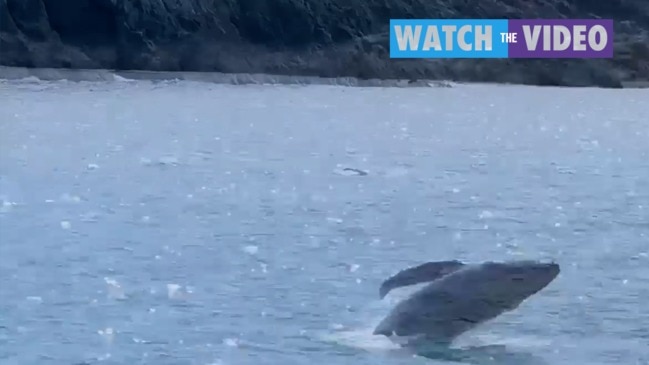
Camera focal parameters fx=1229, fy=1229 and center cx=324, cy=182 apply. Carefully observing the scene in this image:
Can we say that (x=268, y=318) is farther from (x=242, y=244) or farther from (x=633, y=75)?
(x=633, y=75)

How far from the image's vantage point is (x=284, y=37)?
7.11 metres

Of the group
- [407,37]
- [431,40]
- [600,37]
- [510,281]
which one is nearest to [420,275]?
[510,281]

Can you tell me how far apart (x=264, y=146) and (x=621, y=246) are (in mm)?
2201

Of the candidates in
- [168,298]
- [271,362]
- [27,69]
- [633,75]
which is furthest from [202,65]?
[271,362]

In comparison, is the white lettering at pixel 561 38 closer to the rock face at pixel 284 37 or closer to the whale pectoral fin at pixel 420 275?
the rock face at pixel 284 37

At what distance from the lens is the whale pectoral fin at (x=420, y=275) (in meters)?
2.77

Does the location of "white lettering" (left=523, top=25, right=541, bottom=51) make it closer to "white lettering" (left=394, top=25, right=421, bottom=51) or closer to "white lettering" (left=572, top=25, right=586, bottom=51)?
"white lettering" (left=572, top=25, right=586, bottom=51)

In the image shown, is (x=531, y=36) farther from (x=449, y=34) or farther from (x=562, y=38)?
(x=449, y=34)

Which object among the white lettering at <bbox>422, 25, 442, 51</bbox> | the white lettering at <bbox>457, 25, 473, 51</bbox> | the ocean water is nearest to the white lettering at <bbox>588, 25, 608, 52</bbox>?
the ocean water

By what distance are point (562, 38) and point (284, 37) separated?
1595 mm

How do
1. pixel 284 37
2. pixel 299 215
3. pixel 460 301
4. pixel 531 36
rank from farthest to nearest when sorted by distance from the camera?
pixel 284 37
pixel 531 36
pixel 299 215
pixel 460 301

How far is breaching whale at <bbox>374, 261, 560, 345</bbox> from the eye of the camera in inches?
97.3

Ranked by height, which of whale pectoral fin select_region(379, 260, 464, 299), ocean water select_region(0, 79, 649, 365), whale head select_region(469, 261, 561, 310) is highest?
whale head select_region(469, 261, 561, 310)

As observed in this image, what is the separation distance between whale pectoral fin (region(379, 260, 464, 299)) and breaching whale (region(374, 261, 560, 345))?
74 mm
